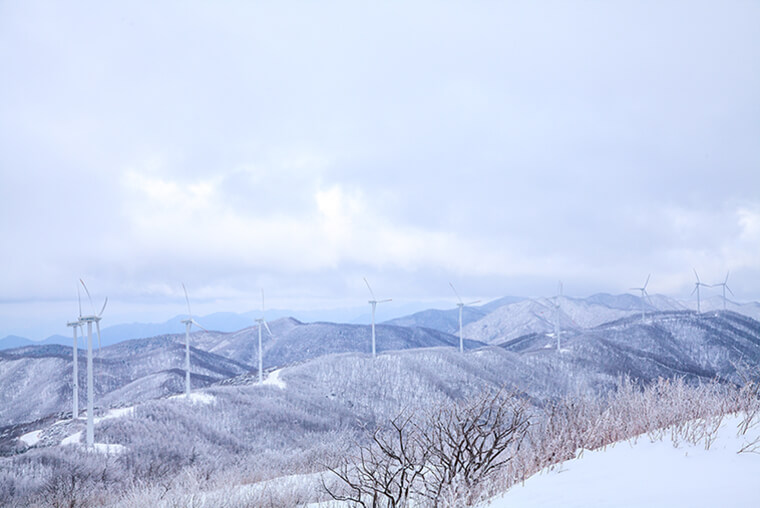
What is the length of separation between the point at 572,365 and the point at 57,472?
324 ft

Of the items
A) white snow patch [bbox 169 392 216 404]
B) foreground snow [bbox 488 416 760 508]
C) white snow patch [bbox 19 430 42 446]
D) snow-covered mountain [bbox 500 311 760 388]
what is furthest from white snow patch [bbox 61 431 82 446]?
snow-covered mountain [bbox 500 311 760 388]

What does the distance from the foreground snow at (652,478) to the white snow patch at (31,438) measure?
143ft

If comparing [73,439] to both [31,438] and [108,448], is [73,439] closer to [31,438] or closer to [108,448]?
[108,448]

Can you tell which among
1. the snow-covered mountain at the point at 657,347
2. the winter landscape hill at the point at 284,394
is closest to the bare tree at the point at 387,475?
the winter landscape hill at the point at 284,394

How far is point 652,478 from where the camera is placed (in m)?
7.68

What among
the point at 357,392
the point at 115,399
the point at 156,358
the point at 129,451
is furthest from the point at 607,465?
the point at 156,358

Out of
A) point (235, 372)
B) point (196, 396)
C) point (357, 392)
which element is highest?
point (196, 396)

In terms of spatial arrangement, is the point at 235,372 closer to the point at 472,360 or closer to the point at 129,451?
the point at 472,360

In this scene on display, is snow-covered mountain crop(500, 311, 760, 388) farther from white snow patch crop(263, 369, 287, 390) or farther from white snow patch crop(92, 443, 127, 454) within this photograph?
white snow patch crop(92, 443, 127, 454)

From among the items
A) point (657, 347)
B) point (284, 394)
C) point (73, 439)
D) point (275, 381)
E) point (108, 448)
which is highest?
point (108, 448)

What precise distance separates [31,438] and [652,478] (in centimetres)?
4813

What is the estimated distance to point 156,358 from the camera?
159000mm

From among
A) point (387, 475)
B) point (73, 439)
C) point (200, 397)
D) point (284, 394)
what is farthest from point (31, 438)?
point (387, 475)

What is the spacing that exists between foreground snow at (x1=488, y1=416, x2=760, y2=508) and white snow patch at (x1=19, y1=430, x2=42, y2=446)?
4344 cm
